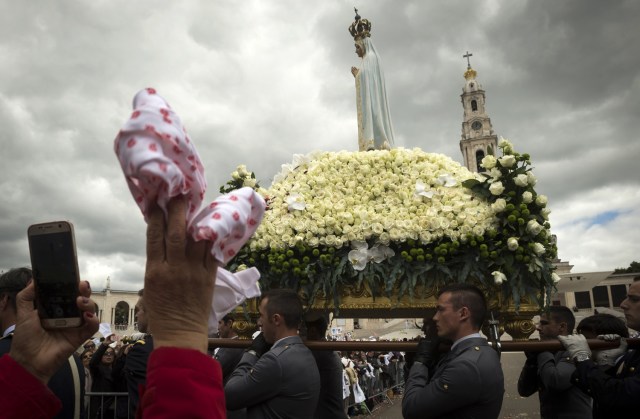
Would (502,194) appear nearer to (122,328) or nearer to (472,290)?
(472,290)

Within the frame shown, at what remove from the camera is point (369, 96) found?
22.4 ft

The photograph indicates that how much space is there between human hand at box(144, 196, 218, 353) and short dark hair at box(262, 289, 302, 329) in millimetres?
2395

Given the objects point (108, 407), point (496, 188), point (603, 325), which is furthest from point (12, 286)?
point (603, 325)

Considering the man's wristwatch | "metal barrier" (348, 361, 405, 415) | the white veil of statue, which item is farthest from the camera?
"metal barrier" (348, 361, 405, 415)

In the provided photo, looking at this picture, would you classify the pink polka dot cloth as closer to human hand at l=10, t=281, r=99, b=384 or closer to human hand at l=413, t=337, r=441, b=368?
human hand at l=10, t=281, r=99, b=384

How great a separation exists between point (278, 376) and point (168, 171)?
2.43m

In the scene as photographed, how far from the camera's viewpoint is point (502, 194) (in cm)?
385

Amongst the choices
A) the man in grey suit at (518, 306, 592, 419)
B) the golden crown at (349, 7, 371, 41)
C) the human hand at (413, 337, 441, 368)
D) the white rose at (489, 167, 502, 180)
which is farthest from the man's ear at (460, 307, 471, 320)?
the golden crown at (349, 7, 371, 41)

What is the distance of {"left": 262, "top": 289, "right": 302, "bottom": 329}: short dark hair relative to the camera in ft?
11.6

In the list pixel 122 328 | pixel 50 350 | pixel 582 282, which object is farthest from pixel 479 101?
pixel 50 350

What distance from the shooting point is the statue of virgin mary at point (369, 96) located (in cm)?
651

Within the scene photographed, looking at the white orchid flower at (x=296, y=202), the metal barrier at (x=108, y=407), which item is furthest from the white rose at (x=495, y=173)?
the metal barrier at (x=108, y=407)

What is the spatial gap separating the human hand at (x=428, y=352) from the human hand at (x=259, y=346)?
1193 mm

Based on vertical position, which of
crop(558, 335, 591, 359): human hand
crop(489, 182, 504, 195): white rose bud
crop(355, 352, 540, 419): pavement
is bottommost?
crop(355, 352, 540, 419): pavement
